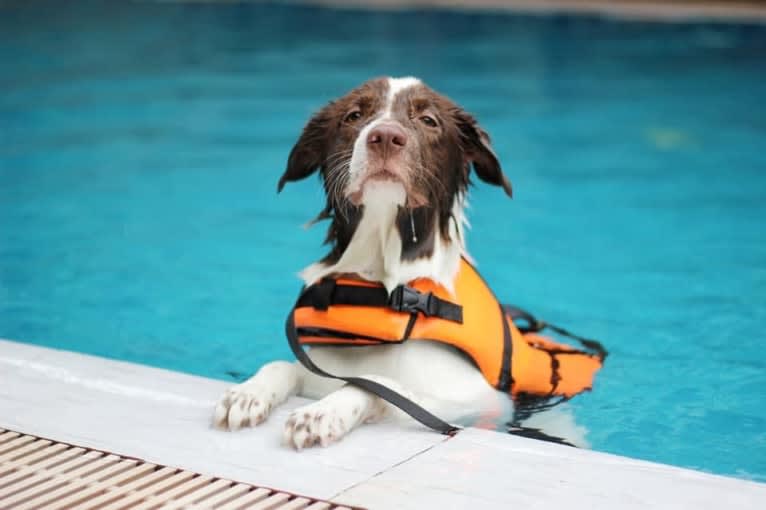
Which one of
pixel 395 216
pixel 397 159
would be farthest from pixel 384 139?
pixel 395 216

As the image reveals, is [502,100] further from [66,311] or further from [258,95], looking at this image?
[66,311]

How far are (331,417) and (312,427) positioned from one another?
71mm

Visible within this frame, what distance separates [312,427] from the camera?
3.22m

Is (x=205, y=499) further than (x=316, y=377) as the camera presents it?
No

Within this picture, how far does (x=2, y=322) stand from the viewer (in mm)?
5789

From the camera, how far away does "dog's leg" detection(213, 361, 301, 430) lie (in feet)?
11.1

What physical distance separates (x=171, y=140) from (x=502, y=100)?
10.1ft

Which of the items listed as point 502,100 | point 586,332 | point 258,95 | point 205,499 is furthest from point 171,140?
point 205,499

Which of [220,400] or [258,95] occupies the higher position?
[258,95]

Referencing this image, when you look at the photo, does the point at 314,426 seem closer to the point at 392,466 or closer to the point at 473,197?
the point at 392,466

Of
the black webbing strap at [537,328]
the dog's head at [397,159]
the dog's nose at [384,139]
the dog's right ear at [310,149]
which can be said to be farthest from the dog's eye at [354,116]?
the black webbing strap at [537,328]

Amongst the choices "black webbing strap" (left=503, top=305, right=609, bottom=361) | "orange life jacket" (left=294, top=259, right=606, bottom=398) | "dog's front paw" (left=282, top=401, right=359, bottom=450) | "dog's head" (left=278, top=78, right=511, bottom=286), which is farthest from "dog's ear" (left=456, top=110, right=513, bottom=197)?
"dog's front paw" (left=282, top=401, right=359, bottom=450)

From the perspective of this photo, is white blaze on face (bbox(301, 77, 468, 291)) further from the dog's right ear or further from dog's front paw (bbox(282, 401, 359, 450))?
dog's front paw (bbox(282, 401, 359, 450))

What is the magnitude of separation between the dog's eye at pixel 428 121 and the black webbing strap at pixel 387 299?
21.1 inches
